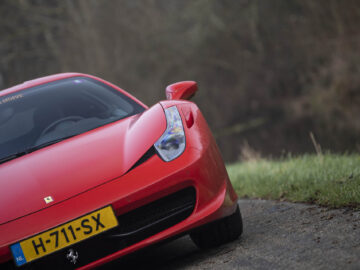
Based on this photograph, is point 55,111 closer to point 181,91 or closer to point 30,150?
point 30,150

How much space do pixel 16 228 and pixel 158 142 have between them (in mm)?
882

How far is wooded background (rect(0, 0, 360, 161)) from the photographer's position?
52.1ft

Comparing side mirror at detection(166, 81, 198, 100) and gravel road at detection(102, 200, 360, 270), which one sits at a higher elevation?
side mirror at detection(166, 81, 198, 100)

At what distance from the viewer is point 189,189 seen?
312 centimetres

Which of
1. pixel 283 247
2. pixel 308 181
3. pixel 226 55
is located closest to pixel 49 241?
pixel 283 247

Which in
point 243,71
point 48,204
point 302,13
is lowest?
point 243,71

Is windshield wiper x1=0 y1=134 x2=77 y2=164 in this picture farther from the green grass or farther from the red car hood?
the green grass

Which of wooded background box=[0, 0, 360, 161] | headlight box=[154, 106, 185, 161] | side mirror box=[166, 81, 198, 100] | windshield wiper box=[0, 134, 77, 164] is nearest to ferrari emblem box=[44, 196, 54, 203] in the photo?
headlight box=[154, 106, 185, 161]

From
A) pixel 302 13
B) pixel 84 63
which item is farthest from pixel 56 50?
pixel 302 13

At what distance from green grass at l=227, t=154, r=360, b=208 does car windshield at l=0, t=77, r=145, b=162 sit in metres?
1.43

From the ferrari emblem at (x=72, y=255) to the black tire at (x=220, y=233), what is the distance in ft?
2.40

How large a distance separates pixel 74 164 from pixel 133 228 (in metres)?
0.53

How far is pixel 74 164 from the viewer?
A: 10.7 ft

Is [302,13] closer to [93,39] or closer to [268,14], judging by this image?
[268,14]
